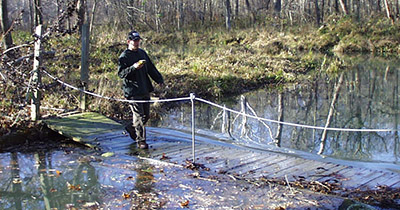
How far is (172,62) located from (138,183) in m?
14.1

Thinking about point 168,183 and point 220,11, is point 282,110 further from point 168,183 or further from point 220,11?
point 220,11

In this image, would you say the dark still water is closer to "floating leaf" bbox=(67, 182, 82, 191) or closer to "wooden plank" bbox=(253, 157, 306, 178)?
"wooden plank" bbox=(253, 157, 306, 178)

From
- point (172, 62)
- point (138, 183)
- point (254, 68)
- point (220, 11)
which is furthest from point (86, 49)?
point (220, 11)

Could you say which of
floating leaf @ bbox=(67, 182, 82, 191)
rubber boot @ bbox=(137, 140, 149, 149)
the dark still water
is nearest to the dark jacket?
rubber boot @ bbox=(137, 140, 149, 149)

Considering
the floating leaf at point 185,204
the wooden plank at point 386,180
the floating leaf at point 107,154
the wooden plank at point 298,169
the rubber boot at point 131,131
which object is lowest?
the floating leaf at point 185,204

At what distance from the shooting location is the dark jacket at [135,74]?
777 centimetres

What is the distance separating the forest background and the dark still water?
1388 millimetres

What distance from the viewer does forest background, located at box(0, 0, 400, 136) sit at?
900cm

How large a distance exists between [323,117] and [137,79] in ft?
21.8

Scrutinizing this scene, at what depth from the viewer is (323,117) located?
1269cm

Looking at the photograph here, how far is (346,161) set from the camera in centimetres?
833

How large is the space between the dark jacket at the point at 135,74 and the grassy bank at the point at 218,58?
5.28 feet

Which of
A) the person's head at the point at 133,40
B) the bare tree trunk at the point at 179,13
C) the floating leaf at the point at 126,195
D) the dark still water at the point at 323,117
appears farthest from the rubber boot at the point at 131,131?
the bare tree trunk at the point at 179,13

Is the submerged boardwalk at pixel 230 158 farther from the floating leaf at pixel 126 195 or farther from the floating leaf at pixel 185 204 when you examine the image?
the floating leaf at pixel 126 195
